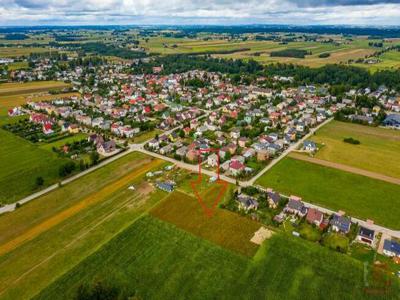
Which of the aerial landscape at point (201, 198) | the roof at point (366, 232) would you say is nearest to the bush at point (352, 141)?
the aerial landscape at point (201, 198)

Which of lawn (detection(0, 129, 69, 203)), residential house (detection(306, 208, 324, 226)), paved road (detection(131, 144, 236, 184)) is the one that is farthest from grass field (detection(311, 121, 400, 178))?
lawn (detection(0, 129, 69, 203))

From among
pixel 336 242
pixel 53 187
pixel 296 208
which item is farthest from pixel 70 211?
pixel 336 242

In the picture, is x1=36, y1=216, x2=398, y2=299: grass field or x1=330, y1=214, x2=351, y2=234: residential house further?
x1=330, y1=214, x2=351, y2=234: residential house

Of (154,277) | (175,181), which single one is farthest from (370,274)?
(175,181)

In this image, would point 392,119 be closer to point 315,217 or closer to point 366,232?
point 366,232

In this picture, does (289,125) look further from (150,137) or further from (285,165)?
(150,137)

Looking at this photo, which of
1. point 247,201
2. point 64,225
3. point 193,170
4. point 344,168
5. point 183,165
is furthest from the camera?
point 183,165

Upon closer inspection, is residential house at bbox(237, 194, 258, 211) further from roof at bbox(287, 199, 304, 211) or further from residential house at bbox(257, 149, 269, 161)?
residential house at bbox(257, 149, 269, 161)
